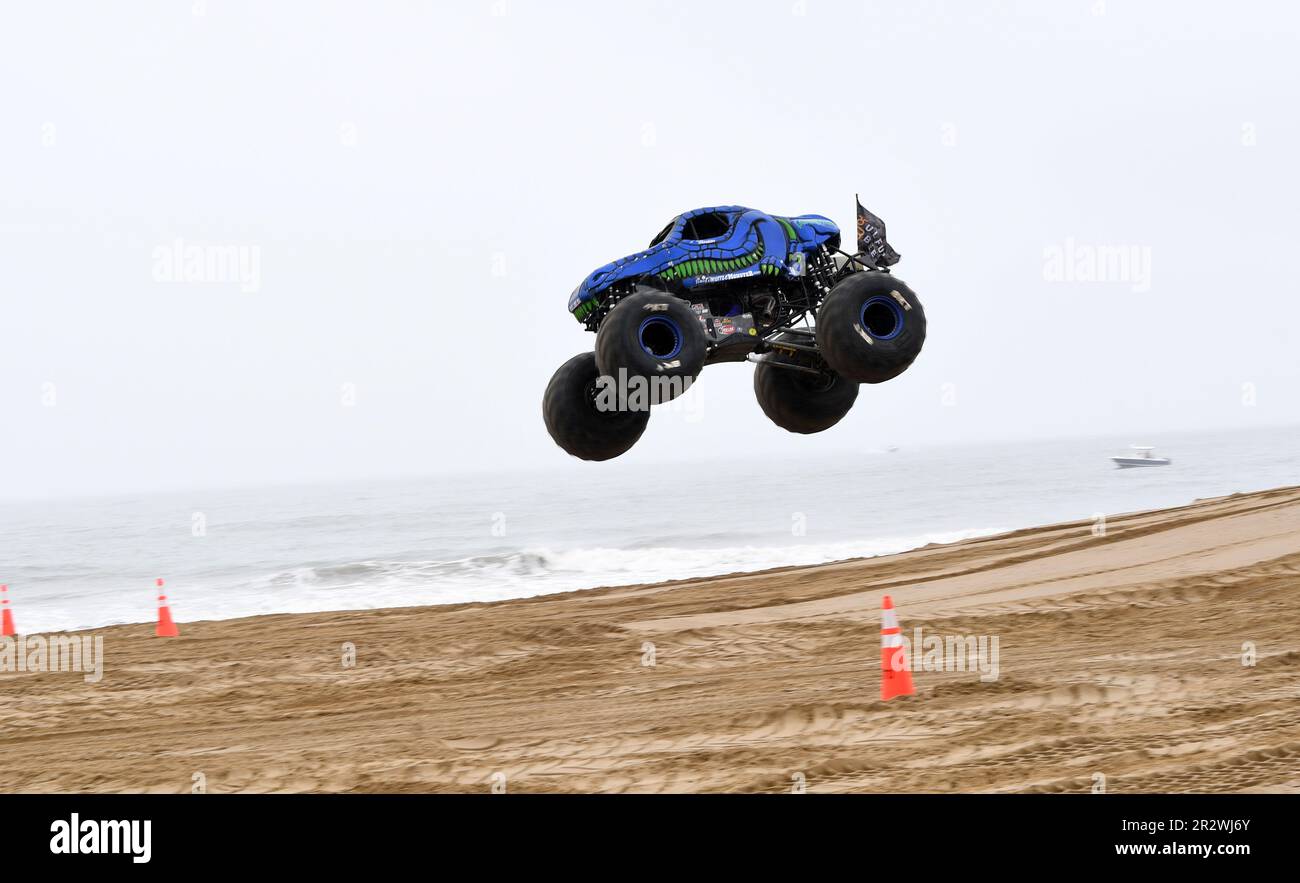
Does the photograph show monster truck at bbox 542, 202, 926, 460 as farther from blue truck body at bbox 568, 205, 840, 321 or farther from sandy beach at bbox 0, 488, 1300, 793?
sandy beach at bbox 0, 488, 1300, 793

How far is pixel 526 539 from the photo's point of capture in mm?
37562

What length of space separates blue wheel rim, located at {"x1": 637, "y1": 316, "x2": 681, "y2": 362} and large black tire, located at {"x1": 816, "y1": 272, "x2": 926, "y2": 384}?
36.1 inches

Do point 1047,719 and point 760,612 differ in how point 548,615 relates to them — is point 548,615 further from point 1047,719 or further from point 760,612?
point 1047,719

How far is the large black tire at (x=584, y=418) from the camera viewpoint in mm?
7914

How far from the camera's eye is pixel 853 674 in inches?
391

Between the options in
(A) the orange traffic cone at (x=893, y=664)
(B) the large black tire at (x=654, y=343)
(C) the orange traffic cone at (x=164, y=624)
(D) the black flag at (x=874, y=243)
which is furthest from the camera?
(C) the orange traffic cone at (x=164, y=624)

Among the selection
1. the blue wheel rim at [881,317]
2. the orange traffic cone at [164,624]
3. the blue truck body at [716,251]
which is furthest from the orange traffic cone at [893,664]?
→ the orange traffic cone at [164,624]

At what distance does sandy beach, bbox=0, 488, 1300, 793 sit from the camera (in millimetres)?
7012

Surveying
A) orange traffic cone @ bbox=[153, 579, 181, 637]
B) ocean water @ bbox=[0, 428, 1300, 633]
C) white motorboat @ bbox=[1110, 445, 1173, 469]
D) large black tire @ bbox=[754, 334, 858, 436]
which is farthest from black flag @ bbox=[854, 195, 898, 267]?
white motorboat @ bbox=[1110, 445, 1173, 469]

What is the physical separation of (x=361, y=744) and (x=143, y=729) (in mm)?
2784

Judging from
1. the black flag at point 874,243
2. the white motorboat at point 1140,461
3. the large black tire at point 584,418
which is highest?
the white motorboat at point 1140,461

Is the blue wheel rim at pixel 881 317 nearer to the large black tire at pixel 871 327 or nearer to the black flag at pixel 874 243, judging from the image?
the large black tire at pixel 871 327

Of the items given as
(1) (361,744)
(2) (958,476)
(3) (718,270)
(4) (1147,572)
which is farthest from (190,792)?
(2) (958,476)

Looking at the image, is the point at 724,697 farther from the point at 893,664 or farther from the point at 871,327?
the point at 871,327
